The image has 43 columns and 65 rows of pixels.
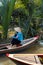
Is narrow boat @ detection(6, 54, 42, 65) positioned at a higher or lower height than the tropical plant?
lower

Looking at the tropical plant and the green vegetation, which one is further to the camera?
the green vegetation

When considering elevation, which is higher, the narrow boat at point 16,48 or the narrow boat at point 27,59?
the narrow boat at point 27,59

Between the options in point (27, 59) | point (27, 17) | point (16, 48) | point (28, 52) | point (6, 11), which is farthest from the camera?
point (27, 17)

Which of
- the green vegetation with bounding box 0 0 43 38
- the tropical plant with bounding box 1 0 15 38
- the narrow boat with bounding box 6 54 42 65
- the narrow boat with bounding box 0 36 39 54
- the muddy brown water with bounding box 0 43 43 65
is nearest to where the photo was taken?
the narrow boat with bounding box 6 54 42 65

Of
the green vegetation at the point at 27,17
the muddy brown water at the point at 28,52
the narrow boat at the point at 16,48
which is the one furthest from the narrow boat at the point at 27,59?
the green vegetation at the point at 27,17

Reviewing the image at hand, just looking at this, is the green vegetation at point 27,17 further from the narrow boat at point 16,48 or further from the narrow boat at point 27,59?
the narrow boat at point 27,59

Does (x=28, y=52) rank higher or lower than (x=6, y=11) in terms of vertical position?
lower

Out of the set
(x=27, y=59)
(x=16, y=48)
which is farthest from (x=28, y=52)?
(x=27, y=59)

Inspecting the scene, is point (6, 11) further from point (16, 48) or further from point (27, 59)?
point (27, 59)

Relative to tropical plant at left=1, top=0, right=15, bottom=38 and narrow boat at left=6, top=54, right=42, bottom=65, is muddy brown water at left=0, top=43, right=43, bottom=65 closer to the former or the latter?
narrow boat at left=6, top=54, right=42, bottom=65

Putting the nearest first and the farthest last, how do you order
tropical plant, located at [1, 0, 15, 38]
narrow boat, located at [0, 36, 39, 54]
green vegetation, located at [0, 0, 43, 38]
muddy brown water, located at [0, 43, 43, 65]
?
muddy brown water, located at [0, 43, 43, 65] → narrow boat, located at [0, 36, 39, 54] → tropical plant, located at [1, 0, 15, 38] → green vegetation, located at [0, 0, 43, 38]

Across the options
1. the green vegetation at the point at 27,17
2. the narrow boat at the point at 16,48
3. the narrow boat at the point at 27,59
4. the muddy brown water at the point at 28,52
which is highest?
the green vegetation at the point at 27,17

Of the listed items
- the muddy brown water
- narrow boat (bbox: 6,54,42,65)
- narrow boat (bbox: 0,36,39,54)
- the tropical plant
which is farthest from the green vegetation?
narrow boat (bbox: 6,54,42,65)

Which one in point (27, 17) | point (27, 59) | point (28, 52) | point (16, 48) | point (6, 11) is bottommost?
point (28, 52)
